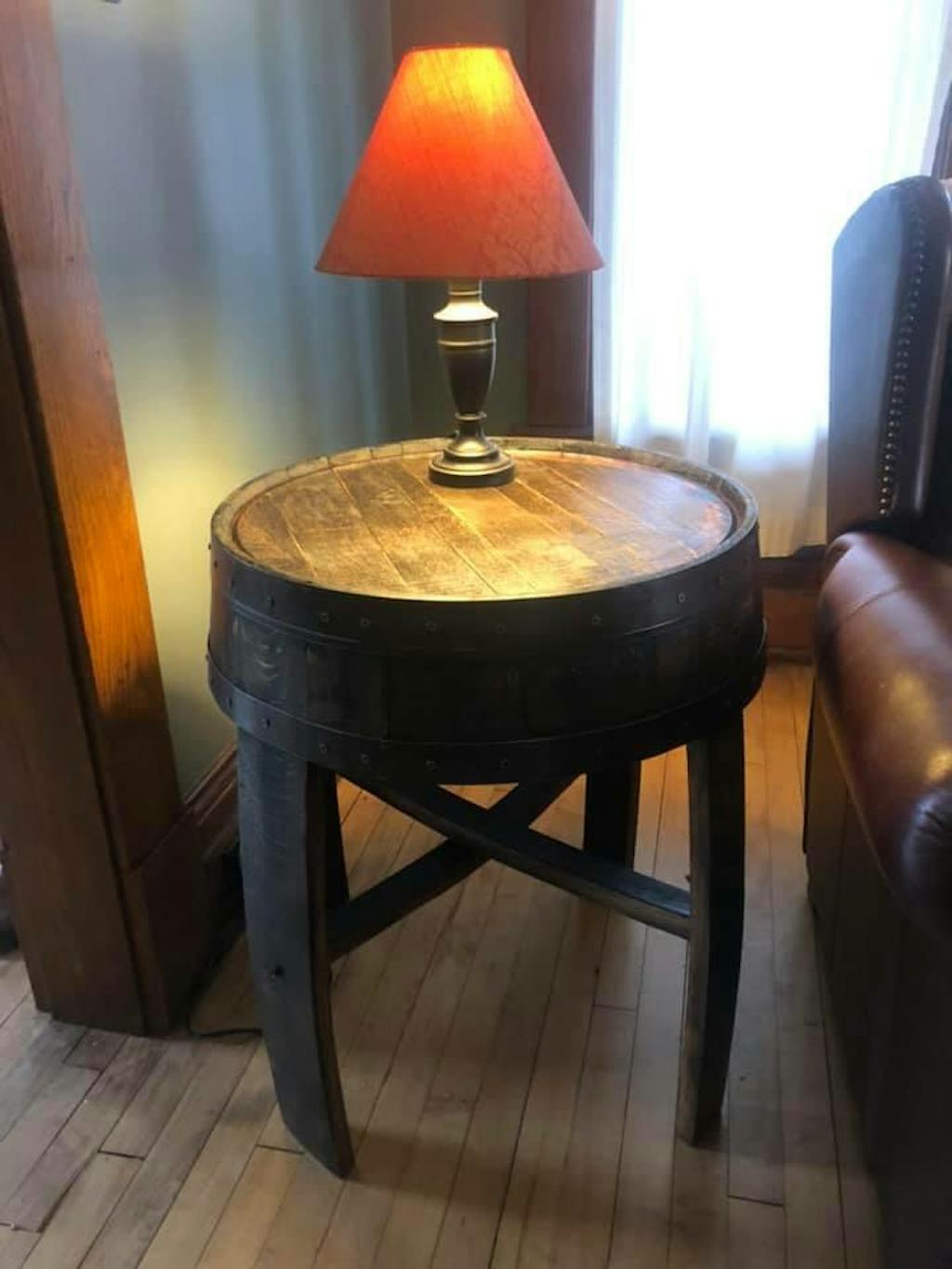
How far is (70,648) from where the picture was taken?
1.17 metres

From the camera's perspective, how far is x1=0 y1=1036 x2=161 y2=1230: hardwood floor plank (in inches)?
Answer: 45.7

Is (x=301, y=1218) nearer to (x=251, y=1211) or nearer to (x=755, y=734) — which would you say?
(x=251, y=1211)

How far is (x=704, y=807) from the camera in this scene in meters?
1.07

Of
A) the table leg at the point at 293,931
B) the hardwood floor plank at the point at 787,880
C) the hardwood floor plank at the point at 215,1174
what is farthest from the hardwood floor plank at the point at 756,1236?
the hardwood floor plank at the point at 215,1174

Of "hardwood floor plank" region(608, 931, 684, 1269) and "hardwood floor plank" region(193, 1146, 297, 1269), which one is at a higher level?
"hardwood floor plank" region(608, 931, 684, 1269)

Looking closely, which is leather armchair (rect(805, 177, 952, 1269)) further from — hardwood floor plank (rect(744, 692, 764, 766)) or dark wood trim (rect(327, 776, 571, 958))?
hardwood floor plank (rect(744, 692, 764, 766))

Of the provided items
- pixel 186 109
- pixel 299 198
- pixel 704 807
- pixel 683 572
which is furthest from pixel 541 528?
pixel 299 198

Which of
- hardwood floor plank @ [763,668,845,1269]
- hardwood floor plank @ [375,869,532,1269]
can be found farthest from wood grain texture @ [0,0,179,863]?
hardwood floor plank @ [763,668,845,1269]

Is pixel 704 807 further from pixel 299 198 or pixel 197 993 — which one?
pixel 299 198

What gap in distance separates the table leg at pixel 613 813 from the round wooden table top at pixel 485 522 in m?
0.42

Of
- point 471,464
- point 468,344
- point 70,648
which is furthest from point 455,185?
point 70,648

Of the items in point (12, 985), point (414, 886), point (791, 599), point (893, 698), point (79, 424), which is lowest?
point (12, 985)

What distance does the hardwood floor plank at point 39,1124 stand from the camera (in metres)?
1.20

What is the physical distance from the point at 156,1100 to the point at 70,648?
0.55 m
